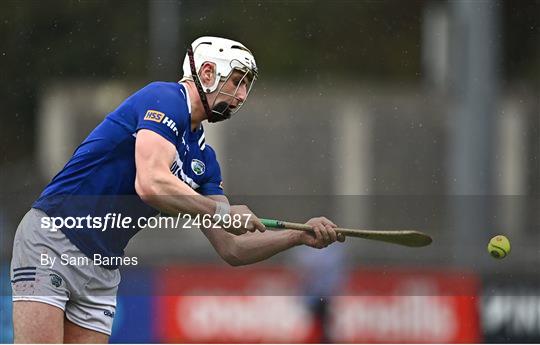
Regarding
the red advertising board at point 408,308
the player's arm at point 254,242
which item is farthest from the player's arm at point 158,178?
the red advertising board at point 408,308

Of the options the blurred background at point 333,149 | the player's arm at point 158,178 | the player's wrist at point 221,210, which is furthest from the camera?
the blurred background at point 333,149

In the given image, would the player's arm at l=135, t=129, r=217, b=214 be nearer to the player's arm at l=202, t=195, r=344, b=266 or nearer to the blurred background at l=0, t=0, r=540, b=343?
the player's arm at l=202, t=195, r=344, b=266

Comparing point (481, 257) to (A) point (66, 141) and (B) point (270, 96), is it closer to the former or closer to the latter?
(A) point (66, 141)

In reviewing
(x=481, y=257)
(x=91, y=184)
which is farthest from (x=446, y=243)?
(x=91, y=184)

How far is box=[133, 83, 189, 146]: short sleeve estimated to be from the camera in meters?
5.01

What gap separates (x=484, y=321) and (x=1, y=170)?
243 inches

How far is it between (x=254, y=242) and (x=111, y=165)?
2.39 feet

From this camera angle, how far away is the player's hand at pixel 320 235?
5363mm

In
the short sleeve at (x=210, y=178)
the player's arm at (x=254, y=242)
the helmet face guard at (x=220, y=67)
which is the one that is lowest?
the player's arm at (x=254, y=242)

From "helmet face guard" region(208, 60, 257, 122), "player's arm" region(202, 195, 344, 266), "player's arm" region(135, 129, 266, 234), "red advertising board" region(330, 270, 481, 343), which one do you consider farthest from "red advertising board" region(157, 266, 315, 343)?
"player's arm" region(135, 129, 266, 234)

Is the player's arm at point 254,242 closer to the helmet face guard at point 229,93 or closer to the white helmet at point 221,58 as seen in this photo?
the helmet face guard at point 229,93

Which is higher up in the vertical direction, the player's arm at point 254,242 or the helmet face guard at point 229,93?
the helmet face guard at point 229,93

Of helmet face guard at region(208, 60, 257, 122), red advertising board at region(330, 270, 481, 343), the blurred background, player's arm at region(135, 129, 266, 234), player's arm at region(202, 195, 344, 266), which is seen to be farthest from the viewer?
the blurred background

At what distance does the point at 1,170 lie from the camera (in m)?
13.0
